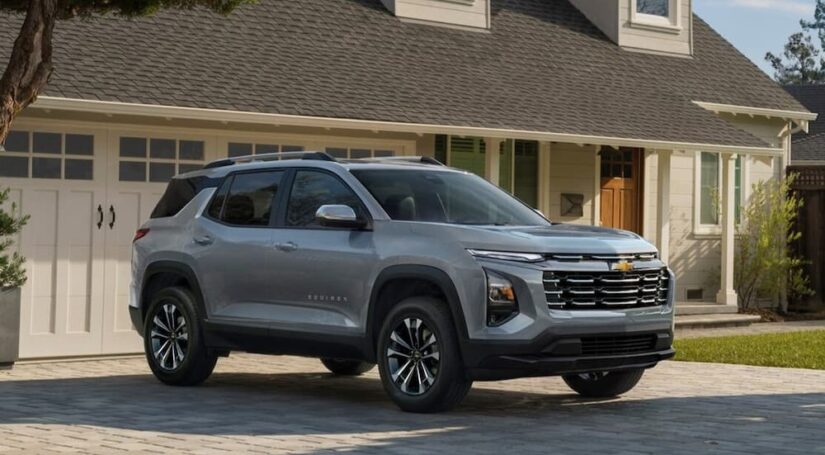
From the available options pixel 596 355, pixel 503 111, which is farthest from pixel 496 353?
pixel 503 111

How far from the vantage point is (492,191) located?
41.8ft

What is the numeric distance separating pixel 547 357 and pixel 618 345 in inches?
28.3

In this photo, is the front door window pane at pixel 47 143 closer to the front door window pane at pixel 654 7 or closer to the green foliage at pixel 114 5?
the green foliage at pixel 114 5

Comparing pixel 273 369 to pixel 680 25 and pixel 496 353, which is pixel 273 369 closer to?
pixel 496 353

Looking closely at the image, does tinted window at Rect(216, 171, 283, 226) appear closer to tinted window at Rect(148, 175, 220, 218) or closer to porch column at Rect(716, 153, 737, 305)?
tinted window at Rect(148, 175, 220, 218)

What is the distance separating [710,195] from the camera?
24.9 m

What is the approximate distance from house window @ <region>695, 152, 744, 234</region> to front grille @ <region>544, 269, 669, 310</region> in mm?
12974

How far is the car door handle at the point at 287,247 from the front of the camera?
12164mm

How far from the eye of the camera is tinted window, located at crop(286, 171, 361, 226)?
1219cm

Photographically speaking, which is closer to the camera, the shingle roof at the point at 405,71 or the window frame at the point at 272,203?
the window frame at the point at 272,203

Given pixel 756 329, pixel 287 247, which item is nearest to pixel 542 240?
pixel 287 247

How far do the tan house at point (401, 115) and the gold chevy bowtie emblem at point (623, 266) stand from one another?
6.25 metres

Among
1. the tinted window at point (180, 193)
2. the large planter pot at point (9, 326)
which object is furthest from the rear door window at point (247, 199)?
the large planter pot at point (9, 326)

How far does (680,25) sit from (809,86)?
20269 millimetres
